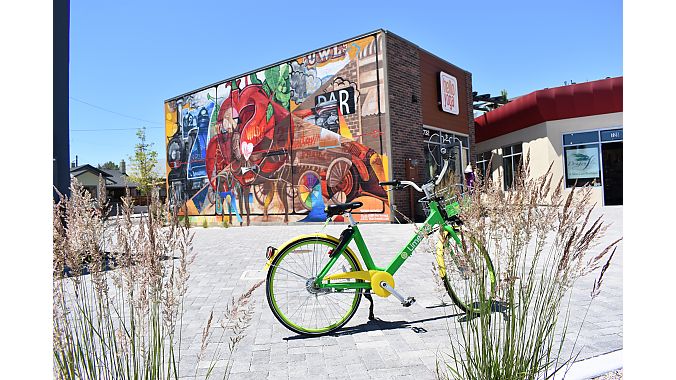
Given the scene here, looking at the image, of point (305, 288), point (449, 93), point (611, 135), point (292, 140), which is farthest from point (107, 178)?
point (611, 135)

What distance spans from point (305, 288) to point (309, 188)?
1249 cm

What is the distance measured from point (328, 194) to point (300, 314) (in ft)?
38.5

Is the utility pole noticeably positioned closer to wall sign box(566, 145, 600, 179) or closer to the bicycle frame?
the bicycle frame

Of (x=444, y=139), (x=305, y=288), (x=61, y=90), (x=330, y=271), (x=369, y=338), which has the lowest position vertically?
(x=369, y=338)

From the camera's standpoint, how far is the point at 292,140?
641 inches

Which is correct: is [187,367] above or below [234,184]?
below

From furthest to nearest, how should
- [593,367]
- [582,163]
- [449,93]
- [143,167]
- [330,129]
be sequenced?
[143,167] → [582,163] → [449,93] → [330,129] → [593,367]

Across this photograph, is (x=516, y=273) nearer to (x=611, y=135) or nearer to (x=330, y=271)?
(x=330, y=271)
